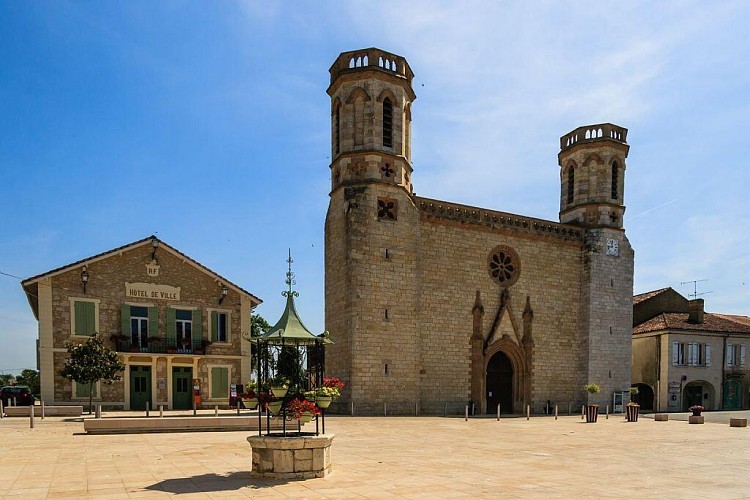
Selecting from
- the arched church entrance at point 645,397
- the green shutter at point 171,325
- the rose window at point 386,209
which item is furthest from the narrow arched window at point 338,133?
the arched church entrance at point 645,397

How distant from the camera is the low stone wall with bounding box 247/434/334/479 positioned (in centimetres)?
901

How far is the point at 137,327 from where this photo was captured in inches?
1060

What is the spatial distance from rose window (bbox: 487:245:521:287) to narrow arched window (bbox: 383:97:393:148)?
8.21 m

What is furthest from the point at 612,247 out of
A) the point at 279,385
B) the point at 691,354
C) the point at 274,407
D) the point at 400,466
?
the point at 274,407

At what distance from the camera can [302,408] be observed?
9.67 meters

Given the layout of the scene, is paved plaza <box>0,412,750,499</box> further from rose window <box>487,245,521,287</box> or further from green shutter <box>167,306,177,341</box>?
rose window <box>487,245,521,287</box>

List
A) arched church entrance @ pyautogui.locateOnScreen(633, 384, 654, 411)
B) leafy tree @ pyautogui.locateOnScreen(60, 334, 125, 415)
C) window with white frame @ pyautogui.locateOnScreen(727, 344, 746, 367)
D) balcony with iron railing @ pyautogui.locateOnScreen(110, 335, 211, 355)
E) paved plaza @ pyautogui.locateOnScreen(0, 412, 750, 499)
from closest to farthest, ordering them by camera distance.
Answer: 1. paved plaza @ pyautogui.locateOnScreen(0, 412, 750, 499)
2. leafy tree @ pyautogui.locateOnScreen(60, 334, 125, 415)
3. balcony with iron railing @ pyautogui.locateOnScreen(110, 335, 211, 355)
4. arched church entrance @ pyautogui.locateOnScreen(633, 384, 654, 411)
5. window with white frame @ pyautogui.locateOnScreen(727, 344, 746, 367)

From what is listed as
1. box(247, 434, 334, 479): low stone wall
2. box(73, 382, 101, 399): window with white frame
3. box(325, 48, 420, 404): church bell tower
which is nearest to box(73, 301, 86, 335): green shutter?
box(73, 382, 101, 399): window with white frame

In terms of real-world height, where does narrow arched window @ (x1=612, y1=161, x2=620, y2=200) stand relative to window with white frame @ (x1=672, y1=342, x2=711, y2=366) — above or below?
above

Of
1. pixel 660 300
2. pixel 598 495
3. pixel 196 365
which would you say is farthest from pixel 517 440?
pixel 660 300

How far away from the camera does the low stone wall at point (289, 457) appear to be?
9008 mm

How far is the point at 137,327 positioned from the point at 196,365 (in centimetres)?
342

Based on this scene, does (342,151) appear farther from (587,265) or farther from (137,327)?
(587,265)

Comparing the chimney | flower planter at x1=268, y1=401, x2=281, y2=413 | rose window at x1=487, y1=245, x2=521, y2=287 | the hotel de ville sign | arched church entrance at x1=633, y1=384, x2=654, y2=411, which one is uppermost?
rose window at x1=487, y1=245, x2=521, y2=287
